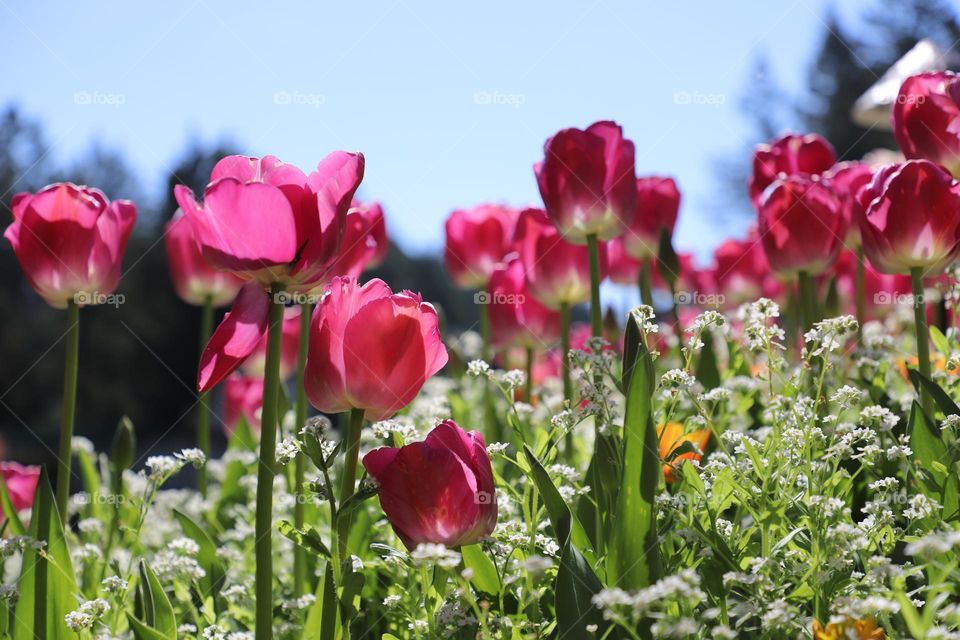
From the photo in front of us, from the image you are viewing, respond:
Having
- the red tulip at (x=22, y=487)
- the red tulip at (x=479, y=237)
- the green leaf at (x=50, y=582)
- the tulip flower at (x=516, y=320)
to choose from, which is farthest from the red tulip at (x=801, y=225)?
the red tulip at (x=22, y=487)

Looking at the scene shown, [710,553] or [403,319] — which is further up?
[403,319]

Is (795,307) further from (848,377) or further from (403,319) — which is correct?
(403,319)

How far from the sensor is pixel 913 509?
83 cm

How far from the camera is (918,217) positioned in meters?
1.10

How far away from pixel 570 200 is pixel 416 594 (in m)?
0.60

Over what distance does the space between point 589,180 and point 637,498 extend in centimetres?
62

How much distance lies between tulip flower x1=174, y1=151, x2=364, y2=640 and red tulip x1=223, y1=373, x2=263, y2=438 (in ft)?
4.30

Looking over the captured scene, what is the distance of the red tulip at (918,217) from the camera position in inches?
43.3

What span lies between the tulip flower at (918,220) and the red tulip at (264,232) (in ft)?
2.29

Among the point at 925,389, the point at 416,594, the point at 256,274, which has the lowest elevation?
the point at 416,594

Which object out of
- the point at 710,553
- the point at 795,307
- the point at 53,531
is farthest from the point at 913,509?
the point at 795,307

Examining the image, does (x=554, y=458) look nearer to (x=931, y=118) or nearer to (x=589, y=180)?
(x=589, y=180)

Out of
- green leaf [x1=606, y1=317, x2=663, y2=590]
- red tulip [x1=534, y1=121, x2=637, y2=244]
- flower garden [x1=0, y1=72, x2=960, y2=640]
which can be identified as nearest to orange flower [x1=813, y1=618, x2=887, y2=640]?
flower garden [x1=0, y1=72, x2=960, y2=640]

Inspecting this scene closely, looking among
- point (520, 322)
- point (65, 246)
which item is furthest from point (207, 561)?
point (520, 322)
